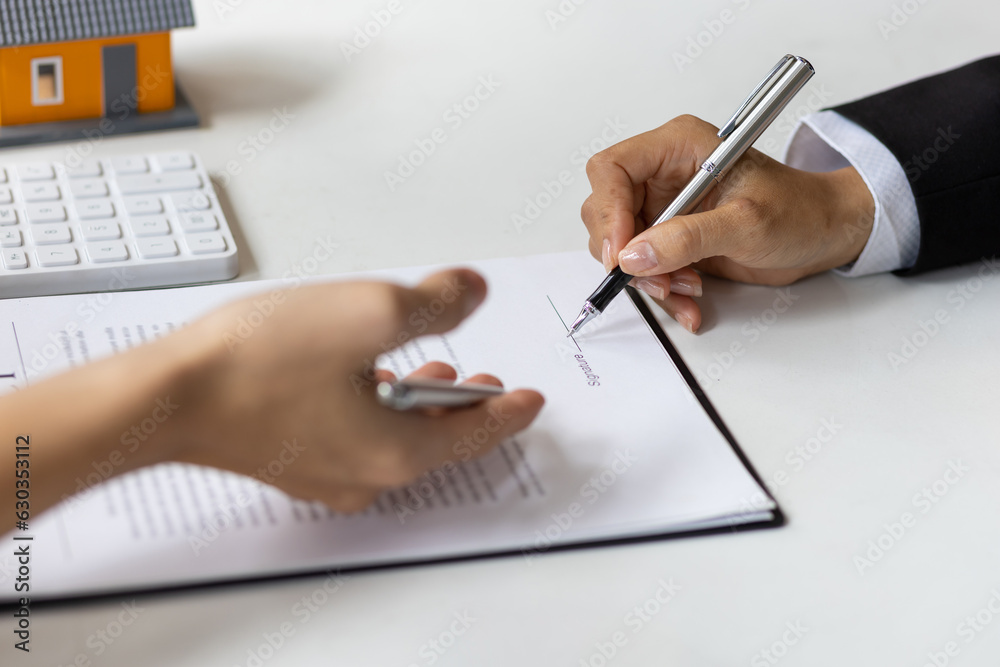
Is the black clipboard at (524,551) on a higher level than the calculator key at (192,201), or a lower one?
lower

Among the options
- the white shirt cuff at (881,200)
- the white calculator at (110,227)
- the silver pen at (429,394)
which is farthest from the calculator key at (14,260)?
the white shirt cuff at (881,200)

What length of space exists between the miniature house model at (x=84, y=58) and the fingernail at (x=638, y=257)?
1.60ft

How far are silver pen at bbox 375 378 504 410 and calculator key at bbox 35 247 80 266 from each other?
331 mm

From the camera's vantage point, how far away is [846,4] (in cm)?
129

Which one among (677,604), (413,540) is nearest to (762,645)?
(677,604)

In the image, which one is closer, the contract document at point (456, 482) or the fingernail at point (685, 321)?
the contract document at point (456, 482)

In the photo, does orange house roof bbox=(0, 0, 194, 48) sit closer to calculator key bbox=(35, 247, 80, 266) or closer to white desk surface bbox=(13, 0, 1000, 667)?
white desk surface bbox=(13, 0, 1000, 667)

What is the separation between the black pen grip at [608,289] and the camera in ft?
2.42

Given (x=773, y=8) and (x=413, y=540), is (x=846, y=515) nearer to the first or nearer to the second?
(x=413, y=540)

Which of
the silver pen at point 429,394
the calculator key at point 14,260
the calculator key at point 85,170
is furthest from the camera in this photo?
the calculator key at point 85,170

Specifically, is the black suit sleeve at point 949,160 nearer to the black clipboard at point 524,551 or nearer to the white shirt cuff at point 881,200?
the white shirt cuff at point 881,200

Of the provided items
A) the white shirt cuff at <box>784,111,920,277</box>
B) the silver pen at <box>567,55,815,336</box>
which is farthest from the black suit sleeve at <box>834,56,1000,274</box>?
the silver pen at <box>567,55,815,336</box>

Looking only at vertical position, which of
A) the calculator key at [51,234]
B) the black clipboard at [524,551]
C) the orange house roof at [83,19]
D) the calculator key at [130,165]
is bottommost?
the black clipboard at [524,551]

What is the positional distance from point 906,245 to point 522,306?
0.35 meters
